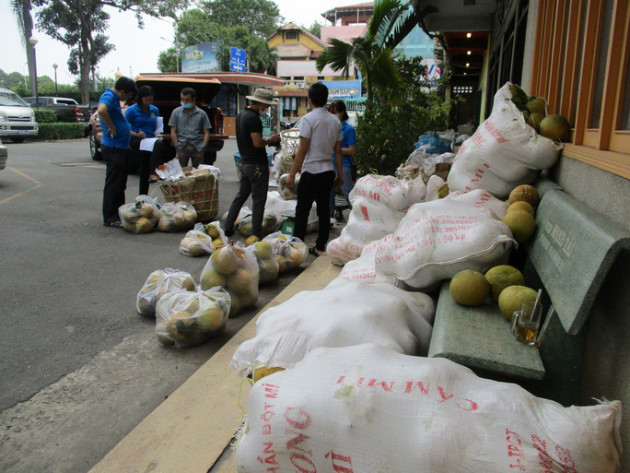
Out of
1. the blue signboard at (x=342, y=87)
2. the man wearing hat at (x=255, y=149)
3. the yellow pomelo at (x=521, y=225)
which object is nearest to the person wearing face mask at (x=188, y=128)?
the man wearing hat at (x=255, y=149)

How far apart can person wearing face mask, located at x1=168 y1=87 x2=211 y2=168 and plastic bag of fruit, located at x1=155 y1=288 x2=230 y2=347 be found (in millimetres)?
4678

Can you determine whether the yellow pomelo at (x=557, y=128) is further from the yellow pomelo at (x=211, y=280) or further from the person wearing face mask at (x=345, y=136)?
the person wearing face mask at (x=345, y=136)

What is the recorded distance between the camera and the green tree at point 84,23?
35.8 meters

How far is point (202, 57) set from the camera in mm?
40312

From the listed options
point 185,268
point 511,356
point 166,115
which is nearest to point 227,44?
point 166,115

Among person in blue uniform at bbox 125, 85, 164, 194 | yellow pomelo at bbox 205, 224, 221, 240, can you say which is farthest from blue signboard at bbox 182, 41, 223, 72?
yellow pomelo at bbox 205, 224, 221, 240

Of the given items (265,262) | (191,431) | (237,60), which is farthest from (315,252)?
(237,60)

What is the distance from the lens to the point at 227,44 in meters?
50.8

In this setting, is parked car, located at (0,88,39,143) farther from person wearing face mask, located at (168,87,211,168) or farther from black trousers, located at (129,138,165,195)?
person wearing face mask, located at (168,87,211,168)

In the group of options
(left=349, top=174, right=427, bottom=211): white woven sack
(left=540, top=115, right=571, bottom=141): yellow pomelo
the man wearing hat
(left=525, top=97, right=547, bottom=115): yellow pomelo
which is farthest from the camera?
the man wearing hat

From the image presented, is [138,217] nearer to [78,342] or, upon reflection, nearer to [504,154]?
[78,342]

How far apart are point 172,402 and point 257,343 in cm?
80

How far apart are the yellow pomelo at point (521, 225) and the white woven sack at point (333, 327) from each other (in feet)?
2.40

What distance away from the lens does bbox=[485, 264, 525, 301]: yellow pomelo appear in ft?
7.66
